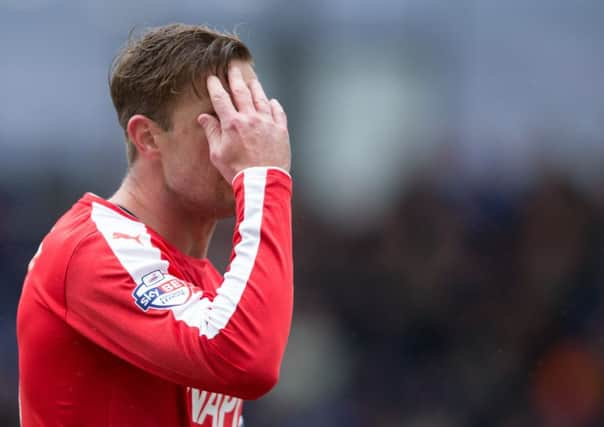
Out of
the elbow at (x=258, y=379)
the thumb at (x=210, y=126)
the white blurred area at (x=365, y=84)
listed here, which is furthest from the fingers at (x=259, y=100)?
the white blurred area at (x=365, y=84)

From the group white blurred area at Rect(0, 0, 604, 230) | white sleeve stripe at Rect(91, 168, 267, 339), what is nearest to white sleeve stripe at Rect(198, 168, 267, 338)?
white sleeve stripe at Rect(91, 168, 267, 339)

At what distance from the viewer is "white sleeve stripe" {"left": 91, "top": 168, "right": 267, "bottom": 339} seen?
1.87 metres

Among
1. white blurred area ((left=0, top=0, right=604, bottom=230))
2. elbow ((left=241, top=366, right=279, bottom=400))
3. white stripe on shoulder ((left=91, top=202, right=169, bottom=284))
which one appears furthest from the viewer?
white blurred area ((left=0, top=0, right=604, bottom=230))

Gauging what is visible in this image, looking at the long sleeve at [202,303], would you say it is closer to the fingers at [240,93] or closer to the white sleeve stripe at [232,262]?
the white sleeve stripe at [232,262]

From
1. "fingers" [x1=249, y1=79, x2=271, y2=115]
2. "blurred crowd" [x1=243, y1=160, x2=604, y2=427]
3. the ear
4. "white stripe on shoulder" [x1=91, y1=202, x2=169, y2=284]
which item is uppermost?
"fingers" [x1=249, y1=79, x2=271, y2=115]

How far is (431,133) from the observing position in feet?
20.7

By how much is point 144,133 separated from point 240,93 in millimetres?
318

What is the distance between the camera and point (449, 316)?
5797 mm

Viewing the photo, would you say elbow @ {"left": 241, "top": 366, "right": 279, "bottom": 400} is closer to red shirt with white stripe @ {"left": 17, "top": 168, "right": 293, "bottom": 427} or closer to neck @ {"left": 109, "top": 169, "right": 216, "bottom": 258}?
red shirt with white stripe @ {"left": 17, "top": 168, "right": 293, "bottom": 427}

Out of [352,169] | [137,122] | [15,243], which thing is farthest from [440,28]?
[137,122]

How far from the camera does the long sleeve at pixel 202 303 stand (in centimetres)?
183

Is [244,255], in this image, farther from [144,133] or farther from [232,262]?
[144,133]

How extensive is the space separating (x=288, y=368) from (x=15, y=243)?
91.0 inches

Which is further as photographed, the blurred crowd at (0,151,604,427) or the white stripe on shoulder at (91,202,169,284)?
the blurred crowd at (0,151,604,427)
